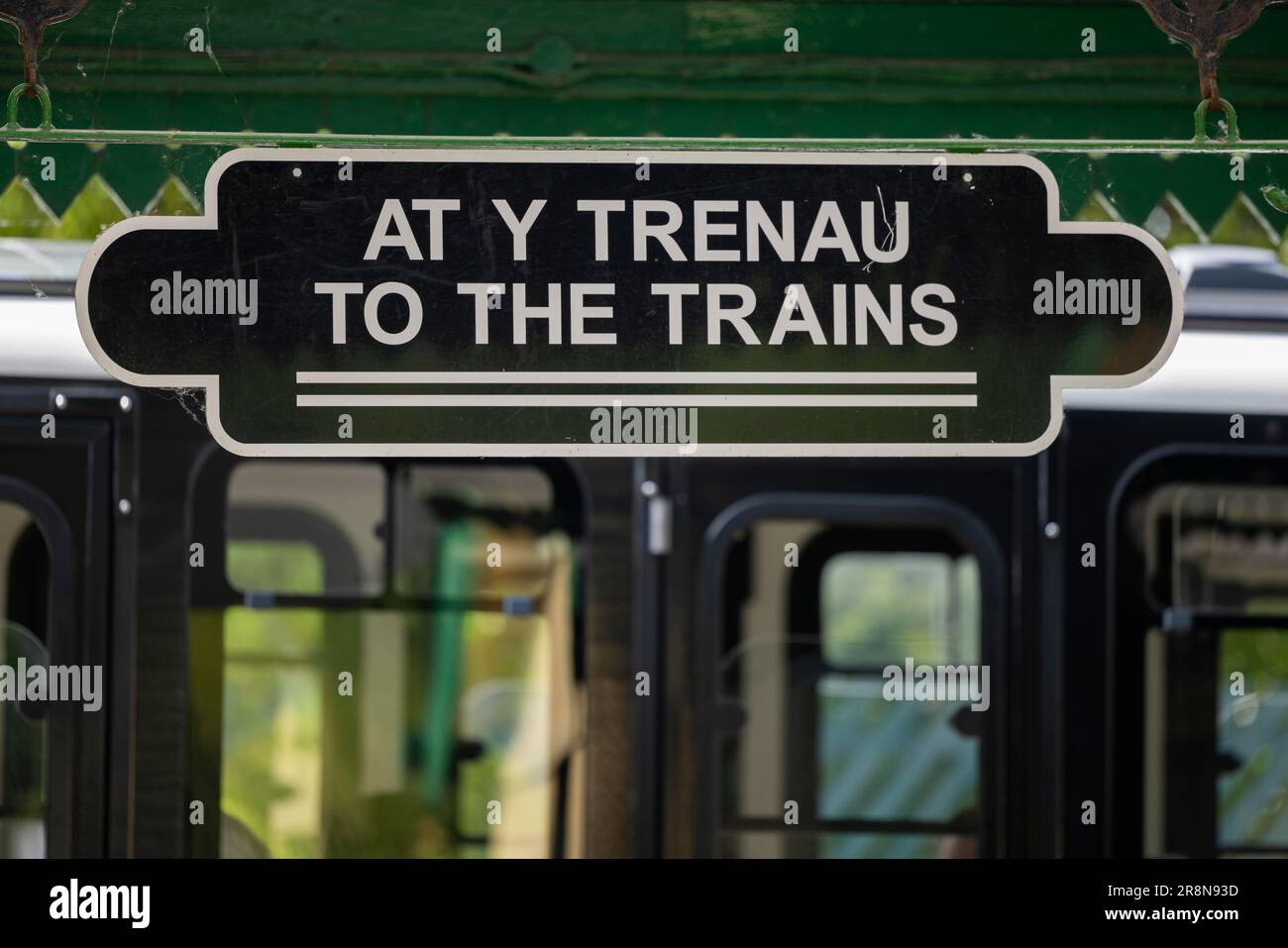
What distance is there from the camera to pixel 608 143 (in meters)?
2.15

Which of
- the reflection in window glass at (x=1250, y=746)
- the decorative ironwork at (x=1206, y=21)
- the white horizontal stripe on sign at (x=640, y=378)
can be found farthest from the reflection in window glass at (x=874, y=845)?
the decorative ironwork at (x=1206, y=21)

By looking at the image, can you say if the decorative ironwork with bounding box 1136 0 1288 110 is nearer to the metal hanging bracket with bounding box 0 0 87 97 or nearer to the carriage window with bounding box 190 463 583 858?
the carriage window with bounding box 190 463 583 858

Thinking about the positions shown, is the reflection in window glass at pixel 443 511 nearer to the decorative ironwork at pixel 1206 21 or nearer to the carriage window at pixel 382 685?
the carriage window at pixel 382 685

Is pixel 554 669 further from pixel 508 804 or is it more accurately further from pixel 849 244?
pixel 849 244

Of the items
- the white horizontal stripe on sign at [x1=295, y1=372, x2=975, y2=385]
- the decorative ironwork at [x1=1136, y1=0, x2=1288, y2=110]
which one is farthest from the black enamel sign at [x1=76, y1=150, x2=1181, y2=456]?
the decorative ironwork at [x1=1136, y1=0, x2=1288, y2=110]

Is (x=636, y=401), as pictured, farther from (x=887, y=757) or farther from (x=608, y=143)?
(x=887, y=757)

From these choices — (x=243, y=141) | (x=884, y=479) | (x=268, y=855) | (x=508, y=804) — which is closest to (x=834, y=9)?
(x=884, y=479)

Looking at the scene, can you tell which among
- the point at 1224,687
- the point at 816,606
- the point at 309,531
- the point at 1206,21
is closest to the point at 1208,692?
the point at 1224,687

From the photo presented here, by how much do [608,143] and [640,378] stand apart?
40cm

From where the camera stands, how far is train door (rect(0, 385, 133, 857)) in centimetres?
A: 230

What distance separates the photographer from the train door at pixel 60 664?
2299 mm

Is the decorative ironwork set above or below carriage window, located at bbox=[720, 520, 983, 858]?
above

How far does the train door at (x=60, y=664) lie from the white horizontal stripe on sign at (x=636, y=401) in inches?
22.6
